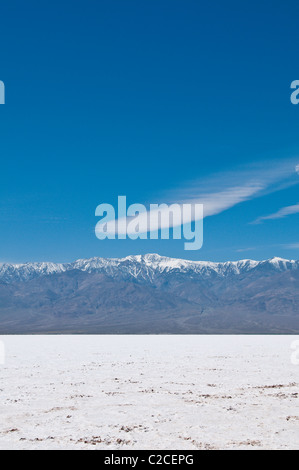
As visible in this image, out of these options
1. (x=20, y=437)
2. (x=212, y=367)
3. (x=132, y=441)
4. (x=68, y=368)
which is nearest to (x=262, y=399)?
(x=132, y=441)

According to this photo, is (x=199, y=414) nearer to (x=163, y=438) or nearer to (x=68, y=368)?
(x=163, y=438)

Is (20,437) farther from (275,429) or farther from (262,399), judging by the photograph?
(262,399)

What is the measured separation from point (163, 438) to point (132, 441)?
777 millimetres

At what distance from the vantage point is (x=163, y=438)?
37.6 feet

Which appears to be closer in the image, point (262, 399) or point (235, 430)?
point (235, 430)

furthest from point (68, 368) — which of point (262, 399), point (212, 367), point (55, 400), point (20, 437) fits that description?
point (20, 437)

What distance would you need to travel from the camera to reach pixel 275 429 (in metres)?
12.3

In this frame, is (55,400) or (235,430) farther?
(55,400)

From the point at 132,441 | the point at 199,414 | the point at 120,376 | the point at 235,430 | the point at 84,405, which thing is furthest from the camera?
the point at 120,376
